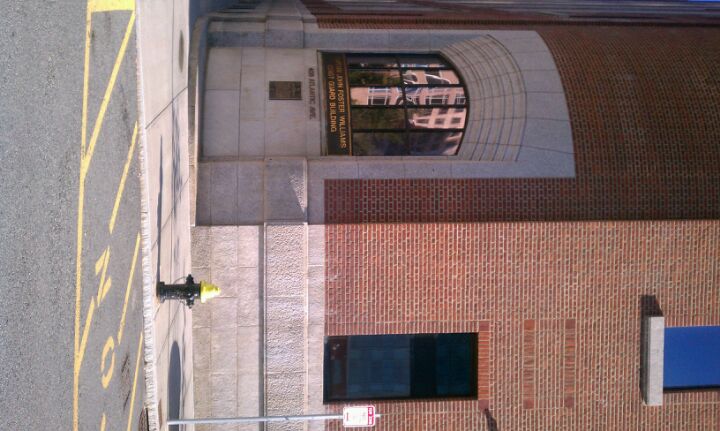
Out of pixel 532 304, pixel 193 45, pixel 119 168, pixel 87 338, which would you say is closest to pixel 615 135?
pixel 532 304

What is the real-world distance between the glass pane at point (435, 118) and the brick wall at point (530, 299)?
93.5 inches

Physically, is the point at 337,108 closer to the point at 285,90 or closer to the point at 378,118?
the point at 378,118

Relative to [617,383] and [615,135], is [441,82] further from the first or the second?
A: [617,383]

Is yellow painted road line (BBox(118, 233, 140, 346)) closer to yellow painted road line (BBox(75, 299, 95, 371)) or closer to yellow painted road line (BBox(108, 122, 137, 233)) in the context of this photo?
yellow painted road line (BBox(108, 122, 137, 233))

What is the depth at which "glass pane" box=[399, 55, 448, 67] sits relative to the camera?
15.5 meters

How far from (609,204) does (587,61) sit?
318cm

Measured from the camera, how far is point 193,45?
45.1ft

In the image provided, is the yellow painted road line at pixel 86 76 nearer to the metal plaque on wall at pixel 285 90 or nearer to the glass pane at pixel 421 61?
the metal plaque on wall at pixel 285 90

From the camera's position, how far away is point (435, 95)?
1480 centimetres

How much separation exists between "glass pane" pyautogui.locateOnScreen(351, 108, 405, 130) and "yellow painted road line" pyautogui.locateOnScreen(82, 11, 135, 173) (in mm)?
6349

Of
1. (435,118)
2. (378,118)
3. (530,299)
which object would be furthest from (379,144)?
(530,299)

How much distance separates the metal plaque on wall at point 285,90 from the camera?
14516mm

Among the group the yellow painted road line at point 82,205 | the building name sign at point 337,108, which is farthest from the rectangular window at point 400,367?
the yellow painted road line at point 82,205

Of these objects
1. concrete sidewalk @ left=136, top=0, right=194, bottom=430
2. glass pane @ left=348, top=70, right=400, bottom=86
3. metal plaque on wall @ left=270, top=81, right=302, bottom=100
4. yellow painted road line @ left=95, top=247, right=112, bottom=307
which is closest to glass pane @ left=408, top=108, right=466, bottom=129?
glass pane @ left=348, top=70, right=400, bottom=86
